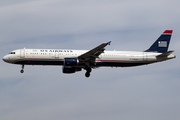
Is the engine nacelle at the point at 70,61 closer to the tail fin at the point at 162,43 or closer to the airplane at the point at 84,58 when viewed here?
the airplane at the point at 84,58

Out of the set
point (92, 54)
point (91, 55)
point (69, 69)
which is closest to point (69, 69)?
point (69, 69)

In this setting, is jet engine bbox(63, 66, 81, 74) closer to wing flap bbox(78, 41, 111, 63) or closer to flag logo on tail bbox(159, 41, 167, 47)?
wing flap bbox(78, 41, 111, 63)

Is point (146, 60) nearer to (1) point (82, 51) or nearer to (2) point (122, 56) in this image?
(2) point (122, 56)

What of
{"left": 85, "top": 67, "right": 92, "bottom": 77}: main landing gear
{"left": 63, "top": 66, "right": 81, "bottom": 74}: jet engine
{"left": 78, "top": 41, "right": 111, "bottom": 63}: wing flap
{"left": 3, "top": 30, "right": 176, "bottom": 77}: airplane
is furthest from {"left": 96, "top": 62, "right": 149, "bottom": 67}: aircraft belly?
{"left": 63, "top": 66, "right": 81, "bottom": 74}: jet engine

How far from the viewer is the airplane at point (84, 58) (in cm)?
5812

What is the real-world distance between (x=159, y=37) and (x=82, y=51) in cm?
1504

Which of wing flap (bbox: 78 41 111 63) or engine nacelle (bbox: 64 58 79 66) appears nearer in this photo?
wing flap (bbox: 78 41 111 63)

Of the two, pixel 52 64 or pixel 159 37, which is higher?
pixel 159 37

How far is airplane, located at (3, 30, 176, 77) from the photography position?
5812 centimetres

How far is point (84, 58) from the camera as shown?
5856cm

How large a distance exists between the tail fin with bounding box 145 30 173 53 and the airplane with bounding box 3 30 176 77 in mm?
725

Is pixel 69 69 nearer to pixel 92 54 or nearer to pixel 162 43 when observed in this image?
pixel 92 54

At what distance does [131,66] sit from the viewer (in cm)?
6181

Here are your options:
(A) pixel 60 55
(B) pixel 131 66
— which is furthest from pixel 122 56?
(A) pixel 60 55
